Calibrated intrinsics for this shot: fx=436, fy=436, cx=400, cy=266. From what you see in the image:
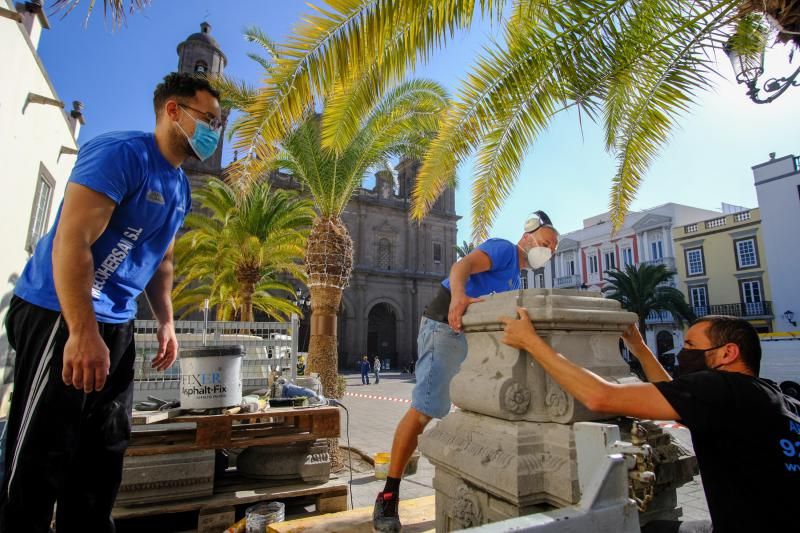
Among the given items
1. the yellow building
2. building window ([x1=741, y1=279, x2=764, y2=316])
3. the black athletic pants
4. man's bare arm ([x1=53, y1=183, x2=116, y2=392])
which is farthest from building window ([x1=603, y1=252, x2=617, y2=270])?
man's bare arm ([x1=53, y1=183, x2=116, y2=392])

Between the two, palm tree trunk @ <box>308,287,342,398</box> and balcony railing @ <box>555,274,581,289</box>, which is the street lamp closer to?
palm tree trunk @ <box>308,287,342,398</box>

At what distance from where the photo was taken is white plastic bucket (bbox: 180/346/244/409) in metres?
3.23

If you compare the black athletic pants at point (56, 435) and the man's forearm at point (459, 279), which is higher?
the man's forearm at point (459, 279)

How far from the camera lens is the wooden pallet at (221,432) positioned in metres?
3.06

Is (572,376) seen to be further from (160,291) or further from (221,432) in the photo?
(221,432)

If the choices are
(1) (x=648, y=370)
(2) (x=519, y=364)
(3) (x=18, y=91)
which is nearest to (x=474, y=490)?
(2) (x=519, y=364)

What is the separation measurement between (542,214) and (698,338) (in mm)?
1398

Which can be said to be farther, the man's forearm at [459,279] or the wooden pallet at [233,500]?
the wooden pallet at [233,500]

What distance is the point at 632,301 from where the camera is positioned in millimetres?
26703

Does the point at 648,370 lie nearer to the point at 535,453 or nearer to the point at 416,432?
the point at 535,453

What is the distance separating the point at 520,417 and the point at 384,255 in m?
35.7

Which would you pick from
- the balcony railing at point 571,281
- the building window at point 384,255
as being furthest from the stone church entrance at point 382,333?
the balcony railing at point 571,281

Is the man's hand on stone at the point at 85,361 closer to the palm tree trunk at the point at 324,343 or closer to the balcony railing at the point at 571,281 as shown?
the palm tree trunk at the point at 324,343

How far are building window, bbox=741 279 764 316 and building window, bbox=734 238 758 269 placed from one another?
1128mm
